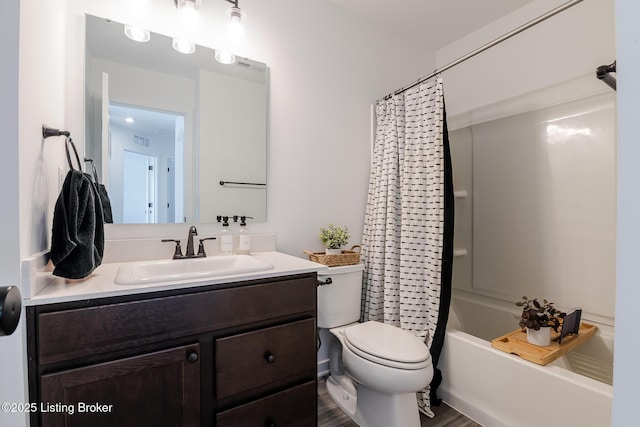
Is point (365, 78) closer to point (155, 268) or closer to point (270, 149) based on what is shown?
point (270, 149)

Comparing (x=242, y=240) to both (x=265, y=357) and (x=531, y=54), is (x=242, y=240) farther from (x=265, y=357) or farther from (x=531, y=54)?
(x=531, y=54)

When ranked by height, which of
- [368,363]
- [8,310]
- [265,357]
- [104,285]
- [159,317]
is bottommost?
[368,363]

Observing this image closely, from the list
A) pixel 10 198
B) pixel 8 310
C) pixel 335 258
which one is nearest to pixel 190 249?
pixel 335 258

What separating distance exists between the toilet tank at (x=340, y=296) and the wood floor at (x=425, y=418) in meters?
0.45

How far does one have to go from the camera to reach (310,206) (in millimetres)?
1920

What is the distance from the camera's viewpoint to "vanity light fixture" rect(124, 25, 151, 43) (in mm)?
1399

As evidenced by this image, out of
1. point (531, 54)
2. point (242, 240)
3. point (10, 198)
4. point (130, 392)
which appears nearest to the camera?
point (10, 198)

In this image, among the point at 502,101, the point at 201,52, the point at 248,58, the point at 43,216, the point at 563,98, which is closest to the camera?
the point at 43,216

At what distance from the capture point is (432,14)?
2.09m

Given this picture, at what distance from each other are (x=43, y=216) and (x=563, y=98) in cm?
275

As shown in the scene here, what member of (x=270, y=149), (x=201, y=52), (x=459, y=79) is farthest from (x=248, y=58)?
(x=459, y=79)

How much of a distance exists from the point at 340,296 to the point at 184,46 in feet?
5.34

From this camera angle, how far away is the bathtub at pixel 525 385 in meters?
1.20

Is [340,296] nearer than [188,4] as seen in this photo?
No
